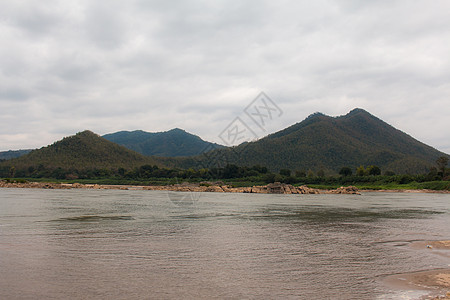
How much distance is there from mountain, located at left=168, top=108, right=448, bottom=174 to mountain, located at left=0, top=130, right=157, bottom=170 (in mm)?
25944

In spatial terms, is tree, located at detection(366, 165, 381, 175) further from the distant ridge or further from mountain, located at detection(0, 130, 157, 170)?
mountain, located at detection(0, 130, 157, 170)

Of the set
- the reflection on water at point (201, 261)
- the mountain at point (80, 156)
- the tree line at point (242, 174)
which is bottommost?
the reflection on water at point (201, 261)

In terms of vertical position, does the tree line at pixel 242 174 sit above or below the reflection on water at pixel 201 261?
above

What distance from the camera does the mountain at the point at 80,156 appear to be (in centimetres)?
12744

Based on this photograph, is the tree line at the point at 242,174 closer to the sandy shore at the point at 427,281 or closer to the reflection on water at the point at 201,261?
the reflection on water at the point at 201,261

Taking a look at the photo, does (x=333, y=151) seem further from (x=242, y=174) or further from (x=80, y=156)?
(x=80, y=156)

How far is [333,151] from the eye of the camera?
140 meters

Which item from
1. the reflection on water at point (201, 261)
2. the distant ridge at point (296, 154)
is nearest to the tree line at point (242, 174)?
the distant ridge at point (296, 154)

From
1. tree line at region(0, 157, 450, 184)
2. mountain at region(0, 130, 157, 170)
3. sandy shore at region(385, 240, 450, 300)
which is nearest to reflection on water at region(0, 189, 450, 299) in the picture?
sandy shore at region(385, 240, 450, 300)

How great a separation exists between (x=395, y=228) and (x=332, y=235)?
555 centimetres

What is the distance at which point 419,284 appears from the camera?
8.77 meters

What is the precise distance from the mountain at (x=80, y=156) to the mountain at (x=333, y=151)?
25.9 meters

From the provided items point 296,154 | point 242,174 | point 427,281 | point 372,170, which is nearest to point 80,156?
point 242,174

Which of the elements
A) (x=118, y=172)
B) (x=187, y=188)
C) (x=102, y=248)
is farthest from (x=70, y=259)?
(x=118, y=172)
